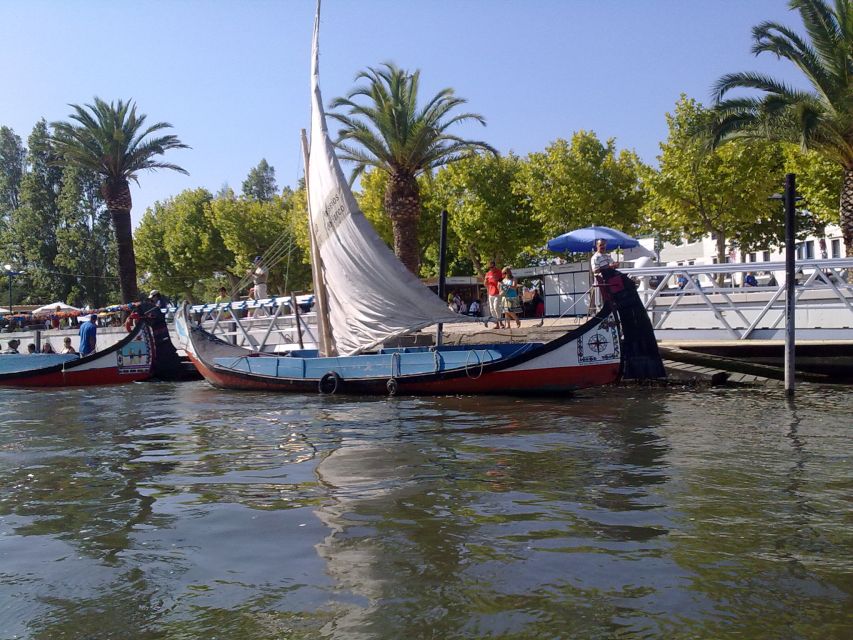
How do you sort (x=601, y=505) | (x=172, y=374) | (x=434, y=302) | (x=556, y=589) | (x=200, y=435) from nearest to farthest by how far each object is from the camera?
(x=556, y=589)
(x=601, y=505)
(x=200, y=435)
(x=434, y=302)
(x=172, y=374)

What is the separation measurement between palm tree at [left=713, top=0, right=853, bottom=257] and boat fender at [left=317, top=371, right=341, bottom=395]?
12.6 meters

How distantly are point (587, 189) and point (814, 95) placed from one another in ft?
50.8

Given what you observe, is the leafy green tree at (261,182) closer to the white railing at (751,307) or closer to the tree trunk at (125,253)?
the tree trunk at (125,253)

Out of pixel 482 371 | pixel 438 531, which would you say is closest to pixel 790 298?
pixel 482 371

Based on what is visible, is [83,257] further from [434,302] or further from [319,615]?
[319,615]

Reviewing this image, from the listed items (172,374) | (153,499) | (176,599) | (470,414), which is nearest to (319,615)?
(176,599)

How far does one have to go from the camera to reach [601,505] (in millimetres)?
7496

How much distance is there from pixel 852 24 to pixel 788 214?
8.86m

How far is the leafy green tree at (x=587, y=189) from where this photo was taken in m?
37.3

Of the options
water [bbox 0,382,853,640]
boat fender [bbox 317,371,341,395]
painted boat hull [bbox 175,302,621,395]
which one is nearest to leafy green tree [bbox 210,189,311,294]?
painted boat hull [bbox 175,302,621,395]

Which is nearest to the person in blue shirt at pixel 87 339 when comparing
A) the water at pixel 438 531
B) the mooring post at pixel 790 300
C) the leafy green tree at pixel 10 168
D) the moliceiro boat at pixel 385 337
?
the moliceiro boat at pixel 385 337

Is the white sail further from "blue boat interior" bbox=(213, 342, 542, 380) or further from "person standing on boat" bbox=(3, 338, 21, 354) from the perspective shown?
"person standing on boat" bbox=(3, 338, 21, 354)

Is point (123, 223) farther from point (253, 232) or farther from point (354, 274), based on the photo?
point (253, 232)

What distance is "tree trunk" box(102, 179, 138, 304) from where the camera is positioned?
112 feet
